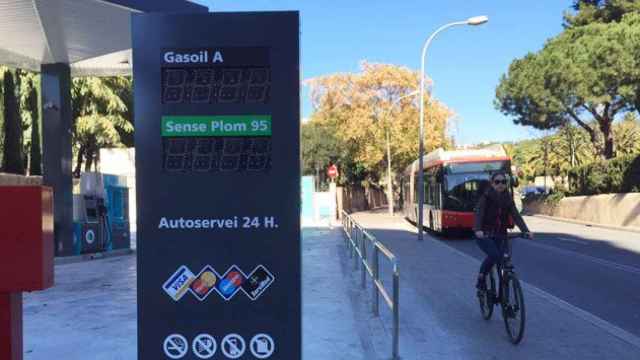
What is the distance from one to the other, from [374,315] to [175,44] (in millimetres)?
4914

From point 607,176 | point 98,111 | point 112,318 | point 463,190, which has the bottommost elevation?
point 112,318

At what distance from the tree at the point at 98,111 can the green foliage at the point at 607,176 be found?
26347 millimetres

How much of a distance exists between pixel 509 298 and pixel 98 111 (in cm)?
3528

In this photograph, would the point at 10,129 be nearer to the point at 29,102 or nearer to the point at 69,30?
the point at 29,102

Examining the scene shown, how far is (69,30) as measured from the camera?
43.9ft

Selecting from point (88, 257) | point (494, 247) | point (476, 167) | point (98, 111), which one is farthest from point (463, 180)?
point (98, 111)

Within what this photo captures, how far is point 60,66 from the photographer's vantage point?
1633 centimetres

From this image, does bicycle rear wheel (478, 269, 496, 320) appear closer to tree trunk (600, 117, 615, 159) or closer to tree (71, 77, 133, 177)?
tree trunk (600, 117, 615, 159)

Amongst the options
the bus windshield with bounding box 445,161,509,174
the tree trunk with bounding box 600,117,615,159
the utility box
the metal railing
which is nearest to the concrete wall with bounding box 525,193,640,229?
the tree trunk with bounding box 600,117,615,159

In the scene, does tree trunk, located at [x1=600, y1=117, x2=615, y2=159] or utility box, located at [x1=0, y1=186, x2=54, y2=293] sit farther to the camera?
tree trunk, located at [x1=600, y1=117, x2=615, y2=159]

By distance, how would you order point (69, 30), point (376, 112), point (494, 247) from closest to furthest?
1. point (494, 247)
2. point (69, 30)
3. point (376, 112)

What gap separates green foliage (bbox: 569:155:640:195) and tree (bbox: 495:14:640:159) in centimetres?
183

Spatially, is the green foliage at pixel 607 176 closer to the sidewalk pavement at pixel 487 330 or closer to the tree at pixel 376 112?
the tree at pixel 376 112

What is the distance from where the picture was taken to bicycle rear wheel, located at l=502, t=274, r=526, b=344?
23.4 feet
